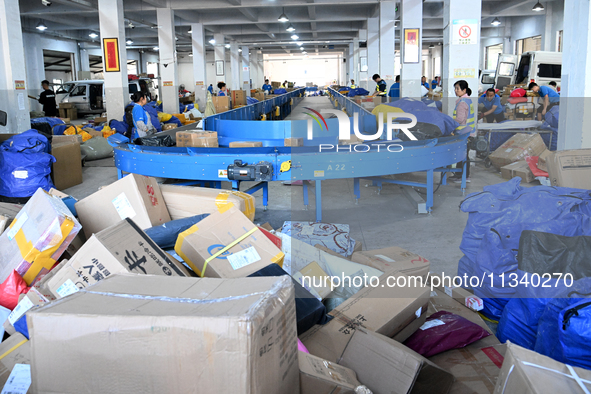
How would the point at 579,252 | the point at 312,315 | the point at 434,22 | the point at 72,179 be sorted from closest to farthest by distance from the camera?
the point at 312,315 → the point at 579,252 → the point at 72,179 → the point at 434,22

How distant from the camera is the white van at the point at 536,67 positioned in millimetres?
14023

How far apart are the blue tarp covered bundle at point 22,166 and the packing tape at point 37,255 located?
3.96 m

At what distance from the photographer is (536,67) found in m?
14.0

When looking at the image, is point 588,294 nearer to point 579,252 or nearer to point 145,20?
point 579,252

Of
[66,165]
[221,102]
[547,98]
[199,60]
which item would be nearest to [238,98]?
[221,102]

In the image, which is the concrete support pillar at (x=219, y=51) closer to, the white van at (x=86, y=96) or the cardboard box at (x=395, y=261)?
the white van at (x=86, y=96)

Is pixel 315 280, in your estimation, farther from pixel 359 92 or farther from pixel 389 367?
pixel 359 92

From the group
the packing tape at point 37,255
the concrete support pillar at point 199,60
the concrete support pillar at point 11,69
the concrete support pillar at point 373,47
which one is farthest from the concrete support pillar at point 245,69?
the packing tape at point 37,255

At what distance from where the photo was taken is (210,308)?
1.22 metres

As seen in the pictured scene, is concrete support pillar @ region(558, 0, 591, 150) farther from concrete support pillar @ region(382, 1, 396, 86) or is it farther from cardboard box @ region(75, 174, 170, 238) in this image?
concrete support pillar @ region(382, 1, 396, 86)

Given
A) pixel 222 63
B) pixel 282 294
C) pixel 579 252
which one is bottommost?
pixel 579 252

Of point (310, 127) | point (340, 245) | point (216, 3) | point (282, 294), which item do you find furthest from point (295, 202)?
point (216, 3)

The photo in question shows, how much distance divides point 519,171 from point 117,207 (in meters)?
5.64

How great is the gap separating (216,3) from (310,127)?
408 inches
